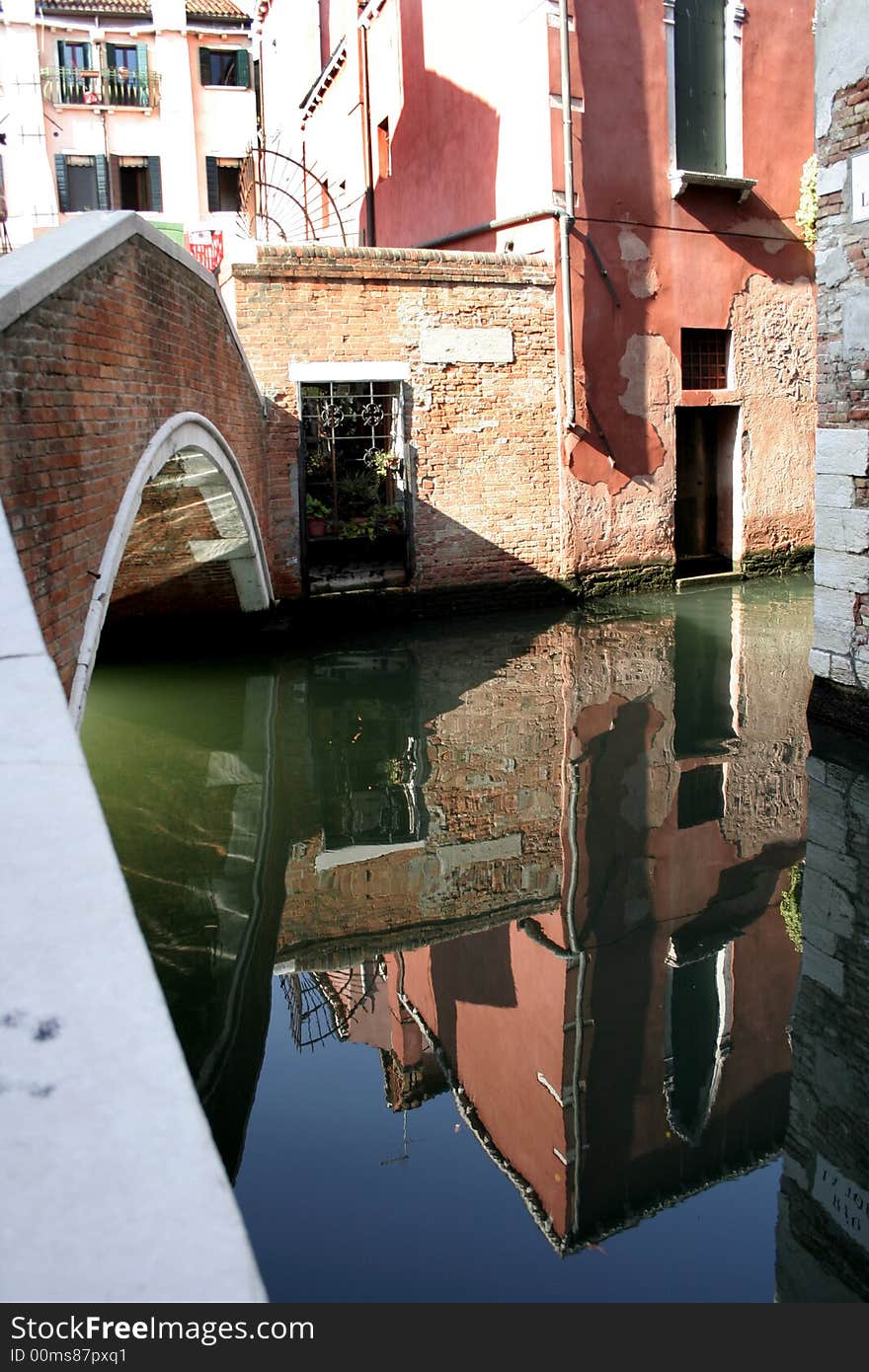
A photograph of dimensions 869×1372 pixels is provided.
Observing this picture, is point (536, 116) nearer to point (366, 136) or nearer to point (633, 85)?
point (633, 85)

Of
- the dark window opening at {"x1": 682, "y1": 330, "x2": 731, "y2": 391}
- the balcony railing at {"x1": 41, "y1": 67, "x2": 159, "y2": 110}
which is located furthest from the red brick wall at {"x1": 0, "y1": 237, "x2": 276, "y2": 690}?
the balcony railing at {"x1": 41, "y1": 67, "x2": 159, "y2": 110}

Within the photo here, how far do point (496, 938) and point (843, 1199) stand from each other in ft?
5.03

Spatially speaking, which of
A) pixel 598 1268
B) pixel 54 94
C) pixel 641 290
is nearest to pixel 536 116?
pixel 641 290

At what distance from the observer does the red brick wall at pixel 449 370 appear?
870 cm

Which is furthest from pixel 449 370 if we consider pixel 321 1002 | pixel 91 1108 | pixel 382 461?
pixel 91 1108

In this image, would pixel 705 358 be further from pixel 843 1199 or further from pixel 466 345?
pixel 843 1199

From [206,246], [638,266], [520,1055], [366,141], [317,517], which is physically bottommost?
[520,1055]

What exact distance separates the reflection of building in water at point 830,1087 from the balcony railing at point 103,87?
61.4ft

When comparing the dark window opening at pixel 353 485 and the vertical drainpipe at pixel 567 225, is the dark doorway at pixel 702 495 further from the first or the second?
the dark window opening at pixel 353 485

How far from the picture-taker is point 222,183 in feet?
65.5

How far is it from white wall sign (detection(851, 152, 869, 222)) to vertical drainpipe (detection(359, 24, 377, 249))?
24.6ft

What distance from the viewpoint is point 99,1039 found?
3.28 ft

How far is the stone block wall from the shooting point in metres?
5.13

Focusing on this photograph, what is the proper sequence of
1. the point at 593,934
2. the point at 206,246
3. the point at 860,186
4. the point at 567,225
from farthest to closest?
1. the point at 206,246
2. the point at 567,225
3. the point at 860,186
4. the point at 593,934
